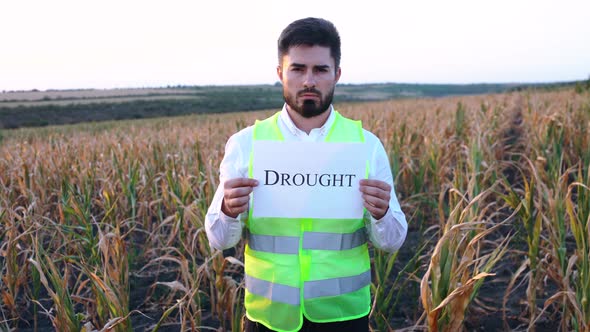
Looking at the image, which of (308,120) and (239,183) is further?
(308,120)


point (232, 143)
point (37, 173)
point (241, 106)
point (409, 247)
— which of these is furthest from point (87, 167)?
point (241, 106)

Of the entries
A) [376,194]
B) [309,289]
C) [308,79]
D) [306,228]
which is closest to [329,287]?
[309,289]

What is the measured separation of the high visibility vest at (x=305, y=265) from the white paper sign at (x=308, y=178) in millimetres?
49

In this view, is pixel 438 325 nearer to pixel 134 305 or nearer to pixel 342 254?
pixel 342 254

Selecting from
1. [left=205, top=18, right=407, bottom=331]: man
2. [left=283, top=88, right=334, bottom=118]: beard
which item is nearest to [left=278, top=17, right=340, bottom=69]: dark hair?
[left=205, top=18, right=407, bottom=331]: man

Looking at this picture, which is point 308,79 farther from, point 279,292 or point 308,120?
point 279,292

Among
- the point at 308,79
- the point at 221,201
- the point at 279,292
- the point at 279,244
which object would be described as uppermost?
the point at 308,79

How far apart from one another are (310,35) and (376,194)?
54 cm

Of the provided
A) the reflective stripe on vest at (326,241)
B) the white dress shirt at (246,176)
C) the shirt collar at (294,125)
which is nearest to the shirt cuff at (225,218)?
the white dress shirt at (246,176)

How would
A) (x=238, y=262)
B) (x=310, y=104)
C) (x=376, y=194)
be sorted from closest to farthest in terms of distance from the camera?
(x=376, y=194) → (x=310, y=104) → (x=238, y=262)

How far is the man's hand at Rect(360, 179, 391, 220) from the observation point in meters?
1.57

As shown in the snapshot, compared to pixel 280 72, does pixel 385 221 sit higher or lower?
lower

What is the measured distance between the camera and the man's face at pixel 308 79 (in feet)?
5.44

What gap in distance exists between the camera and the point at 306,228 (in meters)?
1.70
